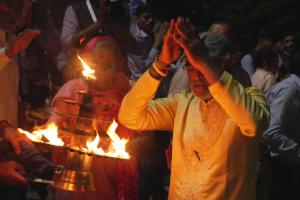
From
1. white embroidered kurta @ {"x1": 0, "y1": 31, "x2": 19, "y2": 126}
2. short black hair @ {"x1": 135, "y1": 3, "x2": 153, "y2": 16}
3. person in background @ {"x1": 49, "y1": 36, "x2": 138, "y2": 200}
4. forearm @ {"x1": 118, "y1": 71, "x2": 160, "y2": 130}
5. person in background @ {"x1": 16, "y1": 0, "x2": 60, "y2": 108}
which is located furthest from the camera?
short black hair @ {"x1": 135, "y1": 3, "x2": 153, "y2": 16}

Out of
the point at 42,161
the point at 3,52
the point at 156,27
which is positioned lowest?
the point at 42,161

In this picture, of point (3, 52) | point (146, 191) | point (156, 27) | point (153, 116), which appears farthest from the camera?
point (156, 27)

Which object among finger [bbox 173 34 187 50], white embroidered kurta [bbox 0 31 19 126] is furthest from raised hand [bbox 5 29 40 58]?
finger [bbox 173 34 187 50]

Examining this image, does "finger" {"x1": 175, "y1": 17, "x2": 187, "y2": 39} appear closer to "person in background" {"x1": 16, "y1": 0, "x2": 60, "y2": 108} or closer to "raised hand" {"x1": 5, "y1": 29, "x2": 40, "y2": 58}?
"raised hand" {"x1": 5, "y1": 29, "x2": 40, "y2": 58}

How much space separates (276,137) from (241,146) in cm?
359

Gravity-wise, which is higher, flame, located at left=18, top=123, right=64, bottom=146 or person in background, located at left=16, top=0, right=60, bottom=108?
person in background, located at left=16, top=0, right=60, bottom=108

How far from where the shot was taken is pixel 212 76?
397 centimetres

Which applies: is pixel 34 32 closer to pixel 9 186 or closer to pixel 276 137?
pixel 9 186

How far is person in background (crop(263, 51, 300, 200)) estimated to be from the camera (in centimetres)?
774

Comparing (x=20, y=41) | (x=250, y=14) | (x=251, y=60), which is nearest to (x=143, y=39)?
(x=251, y=60)

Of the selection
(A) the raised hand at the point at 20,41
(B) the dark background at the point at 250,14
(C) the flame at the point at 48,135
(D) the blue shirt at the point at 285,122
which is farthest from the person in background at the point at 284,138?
(B) the dark background at the point at 250,14

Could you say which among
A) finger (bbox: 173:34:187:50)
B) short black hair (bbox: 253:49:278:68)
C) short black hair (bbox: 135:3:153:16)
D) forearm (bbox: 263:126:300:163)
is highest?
short black hair (bbox: 135:3:153:16)

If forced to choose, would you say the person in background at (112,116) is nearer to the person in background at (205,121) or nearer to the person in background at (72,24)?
the person in background at (205,121)

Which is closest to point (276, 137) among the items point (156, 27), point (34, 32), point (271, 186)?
point (271, 186)
